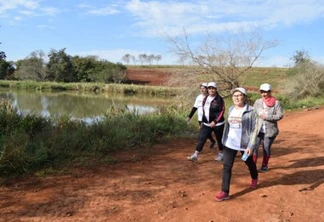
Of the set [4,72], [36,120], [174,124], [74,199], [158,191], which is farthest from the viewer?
[4,72]

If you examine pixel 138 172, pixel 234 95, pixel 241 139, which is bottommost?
pixel 138 172

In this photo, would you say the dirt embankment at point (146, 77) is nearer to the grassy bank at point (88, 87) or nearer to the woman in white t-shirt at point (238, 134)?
the grassy bank at point (88, 87)

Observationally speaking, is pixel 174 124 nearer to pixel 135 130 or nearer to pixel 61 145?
pixel 135 130

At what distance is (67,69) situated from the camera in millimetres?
60000

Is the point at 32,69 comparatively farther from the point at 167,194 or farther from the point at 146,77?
the point at 167,194

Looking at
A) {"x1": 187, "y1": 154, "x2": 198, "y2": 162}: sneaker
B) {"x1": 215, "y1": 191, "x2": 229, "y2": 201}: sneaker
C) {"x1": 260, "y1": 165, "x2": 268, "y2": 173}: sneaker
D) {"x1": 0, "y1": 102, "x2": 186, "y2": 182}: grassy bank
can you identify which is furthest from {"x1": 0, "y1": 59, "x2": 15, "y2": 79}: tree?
{"x1": 215, "y1": 191, "x2": 229, "y2": 201}: sneaker

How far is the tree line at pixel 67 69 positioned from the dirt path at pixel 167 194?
177 feet

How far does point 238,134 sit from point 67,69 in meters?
58.4

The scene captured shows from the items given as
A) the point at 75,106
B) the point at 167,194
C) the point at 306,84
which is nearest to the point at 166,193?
the point at 167,194

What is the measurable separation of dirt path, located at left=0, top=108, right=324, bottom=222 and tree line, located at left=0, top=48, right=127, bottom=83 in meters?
53.9

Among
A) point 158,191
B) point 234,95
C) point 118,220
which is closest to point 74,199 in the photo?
point 118,220

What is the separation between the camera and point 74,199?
16.1ft

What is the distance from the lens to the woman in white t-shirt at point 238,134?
497 centimetres

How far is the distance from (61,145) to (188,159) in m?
2.86
